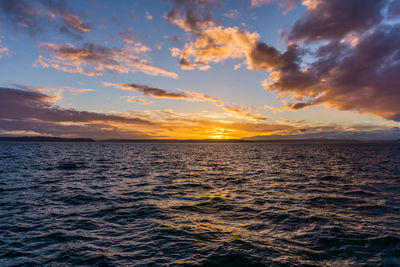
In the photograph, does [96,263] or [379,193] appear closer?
[96,263]

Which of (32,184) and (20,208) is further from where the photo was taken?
(32,184)

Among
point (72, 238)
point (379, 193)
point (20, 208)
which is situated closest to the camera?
point (72, 238)

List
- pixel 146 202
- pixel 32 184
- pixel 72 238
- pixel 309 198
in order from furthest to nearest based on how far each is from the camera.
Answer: pixel 32 184 → pixel 309 198 → pixel 146 202 → pixel 72 238

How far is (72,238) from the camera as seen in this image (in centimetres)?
970

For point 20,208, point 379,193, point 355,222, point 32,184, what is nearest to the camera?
point 355,222

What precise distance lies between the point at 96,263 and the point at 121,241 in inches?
69.8

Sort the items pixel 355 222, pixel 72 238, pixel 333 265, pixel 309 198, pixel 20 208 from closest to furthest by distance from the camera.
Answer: pixel 333 265 → pixel 72 238 → pixel 355 222 → pixel 20 208 → pixel 309 198

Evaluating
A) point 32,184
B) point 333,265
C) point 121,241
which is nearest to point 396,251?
point 333,265

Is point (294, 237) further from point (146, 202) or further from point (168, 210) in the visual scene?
point (146, 202)

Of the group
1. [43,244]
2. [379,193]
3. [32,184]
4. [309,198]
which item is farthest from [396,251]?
[32,184]

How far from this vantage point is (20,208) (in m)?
13.9

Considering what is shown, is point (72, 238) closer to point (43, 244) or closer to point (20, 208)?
point (43, 244)

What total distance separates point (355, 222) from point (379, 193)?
9.56 m

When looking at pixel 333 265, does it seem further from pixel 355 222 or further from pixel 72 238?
pixel 72 238
